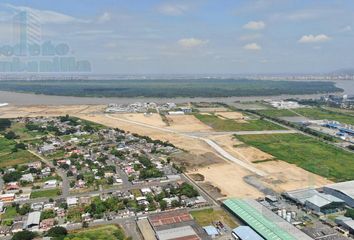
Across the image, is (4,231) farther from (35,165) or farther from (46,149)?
(46,149)

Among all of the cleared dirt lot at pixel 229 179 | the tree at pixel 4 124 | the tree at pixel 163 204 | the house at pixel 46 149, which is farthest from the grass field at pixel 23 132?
the tree at pixel 163 204

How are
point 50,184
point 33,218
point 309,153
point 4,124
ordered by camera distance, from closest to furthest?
point 33,218
point 50,184
point 309,153
point 4,124

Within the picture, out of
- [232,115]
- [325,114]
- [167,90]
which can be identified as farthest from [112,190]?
[167,90]

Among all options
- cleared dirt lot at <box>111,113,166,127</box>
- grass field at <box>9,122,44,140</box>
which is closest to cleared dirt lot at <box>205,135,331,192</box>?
cleared dirt lot at <box>111,113,166,127</box>

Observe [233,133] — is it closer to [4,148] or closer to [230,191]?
[230,191]

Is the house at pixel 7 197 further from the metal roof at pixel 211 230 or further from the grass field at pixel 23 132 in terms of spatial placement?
the grass field at pixel 23 132

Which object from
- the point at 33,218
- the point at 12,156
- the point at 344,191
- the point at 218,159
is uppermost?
the point at 344,191
